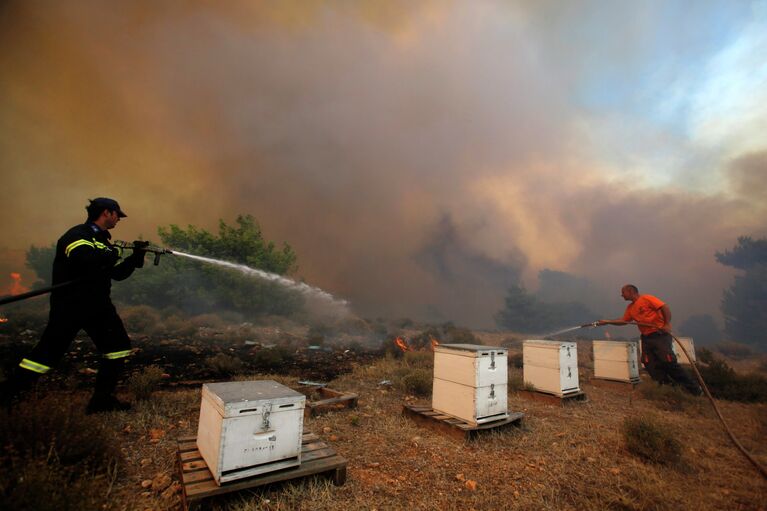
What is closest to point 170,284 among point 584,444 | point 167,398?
point 167,398

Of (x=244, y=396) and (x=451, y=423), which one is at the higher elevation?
(x=244, y=396)

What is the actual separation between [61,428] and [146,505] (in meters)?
1.31

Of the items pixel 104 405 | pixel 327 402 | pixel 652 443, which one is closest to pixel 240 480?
pixel 327 402

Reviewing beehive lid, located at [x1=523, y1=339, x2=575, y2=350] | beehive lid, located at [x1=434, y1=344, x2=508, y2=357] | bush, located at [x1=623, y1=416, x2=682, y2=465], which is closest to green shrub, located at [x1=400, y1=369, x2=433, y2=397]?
beehive lid, located at [x1=523, y1=339, x2=575, y2=350]

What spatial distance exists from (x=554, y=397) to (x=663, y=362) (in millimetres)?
3788

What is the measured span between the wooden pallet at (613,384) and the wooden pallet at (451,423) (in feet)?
17.6

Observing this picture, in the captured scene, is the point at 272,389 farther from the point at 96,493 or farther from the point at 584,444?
the point at 584,444

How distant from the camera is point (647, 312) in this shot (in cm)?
919

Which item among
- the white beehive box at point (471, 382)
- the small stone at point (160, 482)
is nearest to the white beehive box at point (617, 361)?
the white beehive box at point (471, 382)

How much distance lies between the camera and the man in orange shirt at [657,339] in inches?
347

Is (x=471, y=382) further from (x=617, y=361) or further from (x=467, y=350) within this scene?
(x=617, y=361)

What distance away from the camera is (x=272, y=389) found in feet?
12.8

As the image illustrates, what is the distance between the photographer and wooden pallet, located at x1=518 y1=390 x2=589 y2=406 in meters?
7.75

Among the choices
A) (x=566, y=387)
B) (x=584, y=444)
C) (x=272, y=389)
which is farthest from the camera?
(x=566, y=387)
